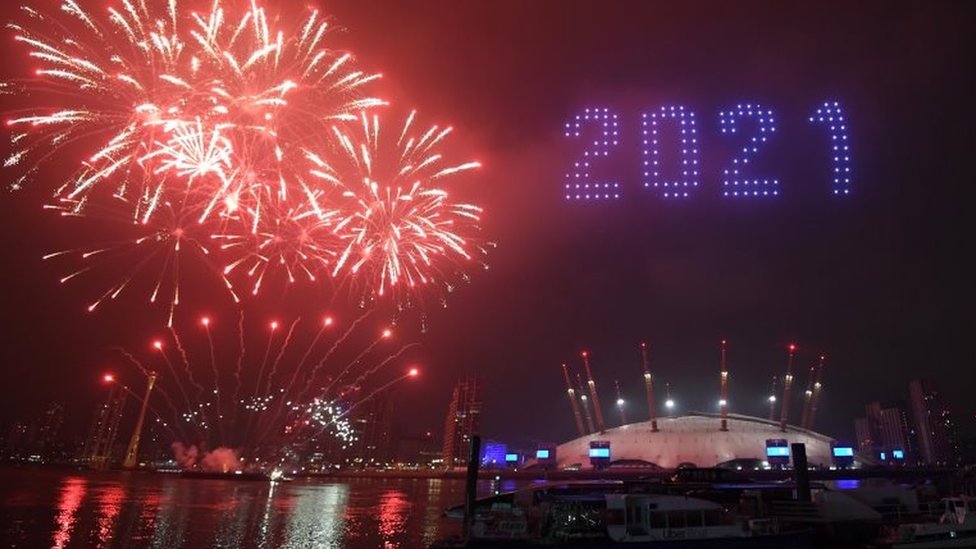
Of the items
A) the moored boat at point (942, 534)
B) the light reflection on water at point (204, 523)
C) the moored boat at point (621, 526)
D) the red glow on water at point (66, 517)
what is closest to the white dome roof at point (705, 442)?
the light reflection on water at point (204, 523)

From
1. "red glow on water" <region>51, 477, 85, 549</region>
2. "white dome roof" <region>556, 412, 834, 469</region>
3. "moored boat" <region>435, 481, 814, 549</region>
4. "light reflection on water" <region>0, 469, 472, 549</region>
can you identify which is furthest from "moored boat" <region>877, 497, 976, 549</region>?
"white dome roof" <region>556, 412, 834, 469</region>

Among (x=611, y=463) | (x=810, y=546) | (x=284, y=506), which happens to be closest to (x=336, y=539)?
(x=284, y=506)

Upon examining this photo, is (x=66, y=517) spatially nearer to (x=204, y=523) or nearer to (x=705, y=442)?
(x=204, y=523)

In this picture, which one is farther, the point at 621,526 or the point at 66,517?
the point at 66,517

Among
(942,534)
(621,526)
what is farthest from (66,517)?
(942,534)

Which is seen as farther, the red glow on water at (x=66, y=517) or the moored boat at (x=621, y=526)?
the red glow on water at (x=66, y=517)

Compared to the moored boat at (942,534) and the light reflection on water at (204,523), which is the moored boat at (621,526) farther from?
the light reflection on water at (204,523)

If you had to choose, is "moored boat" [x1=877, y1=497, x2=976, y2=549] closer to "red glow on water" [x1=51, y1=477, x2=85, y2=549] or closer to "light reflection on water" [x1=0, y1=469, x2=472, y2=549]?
"light reflection on water" [x1=0, y1=469, x2=472, y2=549]

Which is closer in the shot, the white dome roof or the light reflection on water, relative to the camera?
the light reflection on water
